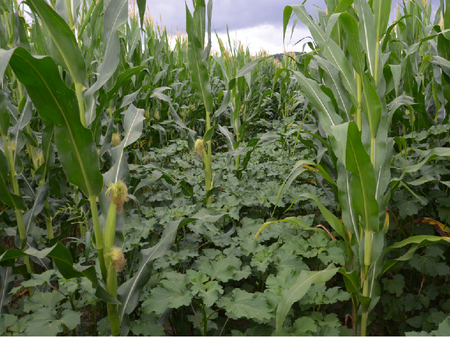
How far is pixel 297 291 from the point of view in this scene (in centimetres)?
104

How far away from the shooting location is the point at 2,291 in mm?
1451

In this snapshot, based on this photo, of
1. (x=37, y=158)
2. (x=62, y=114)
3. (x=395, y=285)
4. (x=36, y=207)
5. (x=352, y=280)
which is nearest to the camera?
(x=62, y=114)

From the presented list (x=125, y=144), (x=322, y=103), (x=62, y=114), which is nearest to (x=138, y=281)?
(x=125, y=144)

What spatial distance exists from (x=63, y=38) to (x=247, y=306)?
44.3 inches

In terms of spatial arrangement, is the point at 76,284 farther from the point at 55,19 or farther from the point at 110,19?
the point at 110,19

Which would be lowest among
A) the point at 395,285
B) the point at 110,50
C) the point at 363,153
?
the point at 395,285

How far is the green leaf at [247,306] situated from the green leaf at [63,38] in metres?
0.97

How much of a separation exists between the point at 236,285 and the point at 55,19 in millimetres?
1506

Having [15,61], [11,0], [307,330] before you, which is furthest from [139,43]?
[307,330]

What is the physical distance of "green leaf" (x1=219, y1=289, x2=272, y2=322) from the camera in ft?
3.35

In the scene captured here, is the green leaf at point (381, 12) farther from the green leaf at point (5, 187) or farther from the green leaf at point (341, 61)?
the green leaf at point (5, 187)

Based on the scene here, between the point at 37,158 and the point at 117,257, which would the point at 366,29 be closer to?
the point at 117,257

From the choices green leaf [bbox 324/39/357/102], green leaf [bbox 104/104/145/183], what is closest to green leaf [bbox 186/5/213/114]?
green leaf [bbox 104/104/145/183]

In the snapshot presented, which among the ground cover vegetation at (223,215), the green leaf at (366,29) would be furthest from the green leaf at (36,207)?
the green leaf at (366,29)
